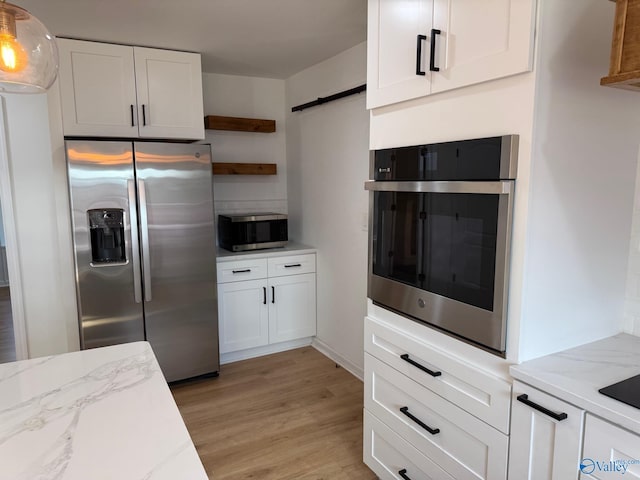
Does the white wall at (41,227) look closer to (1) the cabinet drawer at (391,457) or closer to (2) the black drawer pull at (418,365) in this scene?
(1) the cabinet drawer at (391,457)

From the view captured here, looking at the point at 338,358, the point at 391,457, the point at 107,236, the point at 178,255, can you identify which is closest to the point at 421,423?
the point at 391,457

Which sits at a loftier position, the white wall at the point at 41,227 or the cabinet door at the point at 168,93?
the cabinet door at the point at 168,93

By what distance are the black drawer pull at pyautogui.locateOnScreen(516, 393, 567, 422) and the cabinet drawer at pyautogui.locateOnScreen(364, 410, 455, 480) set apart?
0.53 m

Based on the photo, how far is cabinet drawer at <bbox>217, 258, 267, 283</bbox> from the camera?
10.9ft

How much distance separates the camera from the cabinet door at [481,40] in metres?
1.23

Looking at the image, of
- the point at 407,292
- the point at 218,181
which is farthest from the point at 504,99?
the point at 218,181

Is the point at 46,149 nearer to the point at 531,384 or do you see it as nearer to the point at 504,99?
the point at 504,99

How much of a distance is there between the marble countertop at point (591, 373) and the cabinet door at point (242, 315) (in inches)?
94.9

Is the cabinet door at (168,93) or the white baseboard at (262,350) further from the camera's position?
the white baseboard at (262,350)

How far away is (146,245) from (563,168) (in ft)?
7.98

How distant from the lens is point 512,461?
4.50 feet

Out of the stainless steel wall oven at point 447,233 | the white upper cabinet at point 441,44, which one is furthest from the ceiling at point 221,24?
the stainless steel wall oven at point 447,233

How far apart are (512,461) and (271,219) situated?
259 cm

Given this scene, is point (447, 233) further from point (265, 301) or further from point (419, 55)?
point (265, 301)
